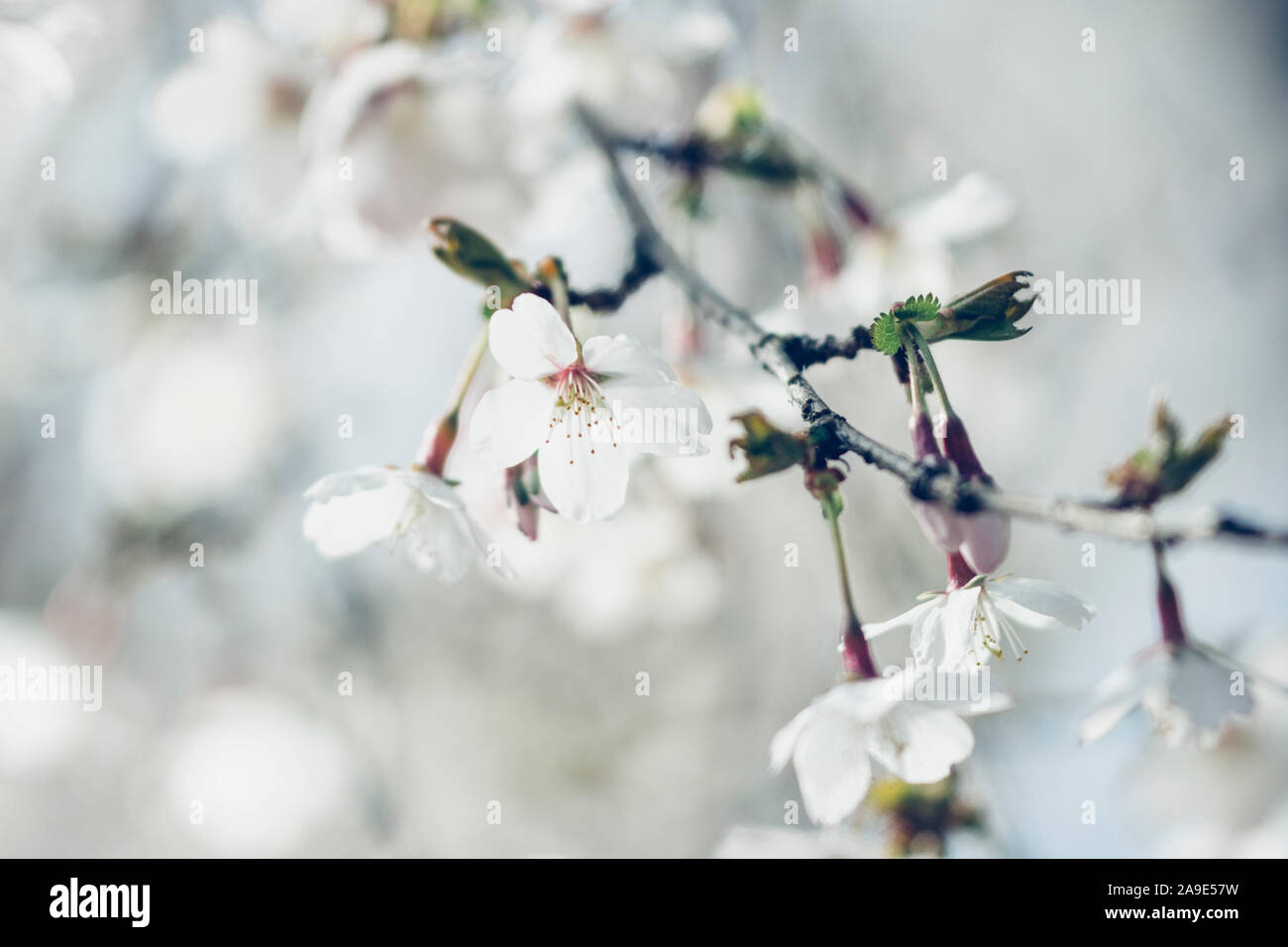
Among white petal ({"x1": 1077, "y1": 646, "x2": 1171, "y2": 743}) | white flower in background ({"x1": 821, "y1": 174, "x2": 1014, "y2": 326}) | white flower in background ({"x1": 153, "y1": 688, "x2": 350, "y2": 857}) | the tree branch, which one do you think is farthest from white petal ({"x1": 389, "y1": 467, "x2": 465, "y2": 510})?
white flower in background ({"x1": 153, "y1": 688, "x2": 350, "y2": 857})

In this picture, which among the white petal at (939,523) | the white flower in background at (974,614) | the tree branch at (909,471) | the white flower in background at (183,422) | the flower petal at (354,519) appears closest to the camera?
the tree branch at (909,471)

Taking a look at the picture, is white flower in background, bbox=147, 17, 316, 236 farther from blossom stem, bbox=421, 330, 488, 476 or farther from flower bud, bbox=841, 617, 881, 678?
flower bud, bbox=841, 617, 881, 678

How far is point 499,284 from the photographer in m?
0.79

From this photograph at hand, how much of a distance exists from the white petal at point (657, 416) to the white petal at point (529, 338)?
0.17 ft

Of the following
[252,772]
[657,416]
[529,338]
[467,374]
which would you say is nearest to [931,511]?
[657,416]

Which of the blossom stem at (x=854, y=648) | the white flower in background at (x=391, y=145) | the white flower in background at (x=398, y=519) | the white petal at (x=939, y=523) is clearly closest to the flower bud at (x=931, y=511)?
the white petal at (x=939, y=523)

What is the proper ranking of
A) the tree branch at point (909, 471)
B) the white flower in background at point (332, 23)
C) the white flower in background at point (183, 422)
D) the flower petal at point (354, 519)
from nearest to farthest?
the tree branch at point (909, 471), the flower petal at point (354, 519), the white flower in background at point (332, 23), the white flower in background at point (183, 422)

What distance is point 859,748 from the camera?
745 millimetres

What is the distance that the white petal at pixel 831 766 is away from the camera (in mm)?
727

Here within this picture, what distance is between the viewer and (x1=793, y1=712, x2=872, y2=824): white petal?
73cm

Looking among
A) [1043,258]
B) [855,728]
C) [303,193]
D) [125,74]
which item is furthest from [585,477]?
[125,74]

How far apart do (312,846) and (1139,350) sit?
313cm

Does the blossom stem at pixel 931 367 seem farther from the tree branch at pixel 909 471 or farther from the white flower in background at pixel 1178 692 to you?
the white flower in background at pixel 1178 692

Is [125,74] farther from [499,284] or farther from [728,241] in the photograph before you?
[499,284]
